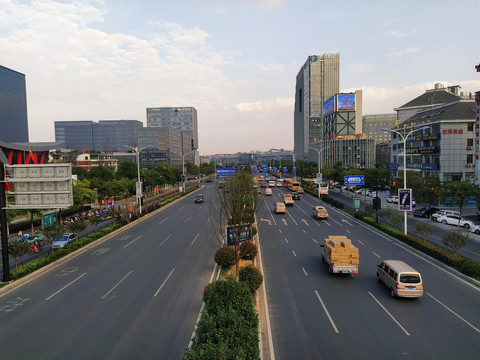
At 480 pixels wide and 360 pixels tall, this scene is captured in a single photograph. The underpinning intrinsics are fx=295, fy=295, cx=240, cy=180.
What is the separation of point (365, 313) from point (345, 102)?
146 m

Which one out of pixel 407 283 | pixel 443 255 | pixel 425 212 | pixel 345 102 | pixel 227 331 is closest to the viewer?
pixel 227 331

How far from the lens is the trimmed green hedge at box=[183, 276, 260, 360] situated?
7520 millimetres

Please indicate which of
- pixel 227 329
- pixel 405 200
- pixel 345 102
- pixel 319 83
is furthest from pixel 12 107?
pixel 227 329

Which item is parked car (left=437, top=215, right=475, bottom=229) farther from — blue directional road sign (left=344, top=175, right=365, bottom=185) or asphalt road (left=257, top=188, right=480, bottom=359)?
asphalt road (left=257, top=188, right=480, bottom=359)

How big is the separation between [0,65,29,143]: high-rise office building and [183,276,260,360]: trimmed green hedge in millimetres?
175686

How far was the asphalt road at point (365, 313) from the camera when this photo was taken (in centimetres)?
1130

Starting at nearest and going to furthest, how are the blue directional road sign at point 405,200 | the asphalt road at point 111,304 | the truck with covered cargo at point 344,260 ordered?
the asphalt road at point 111,304 < the truck with covered cargo at point 344,260 < the blue directional road sign at point 405,200

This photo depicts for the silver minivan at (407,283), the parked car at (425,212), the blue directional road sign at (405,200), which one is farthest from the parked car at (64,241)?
the parked car at (425,212)

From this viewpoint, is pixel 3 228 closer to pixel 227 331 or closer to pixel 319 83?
pixel 227 331

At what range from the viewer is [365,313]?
14117 millimetres

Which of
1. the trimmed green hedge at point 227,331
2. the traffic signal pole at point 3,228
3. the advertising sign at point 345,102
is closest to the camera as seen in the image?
the trimmed green hedge at point 227,331

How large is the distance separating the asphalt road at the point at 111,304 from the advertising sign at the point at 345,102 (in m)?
135

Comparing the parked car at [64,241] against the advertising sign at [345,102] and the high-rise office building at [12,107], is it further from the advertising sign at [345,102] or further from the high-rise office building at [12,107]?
the high-rise office building at [12,107]

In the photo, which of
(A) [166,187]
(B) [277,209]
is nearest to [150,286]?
(B) [277,209]
